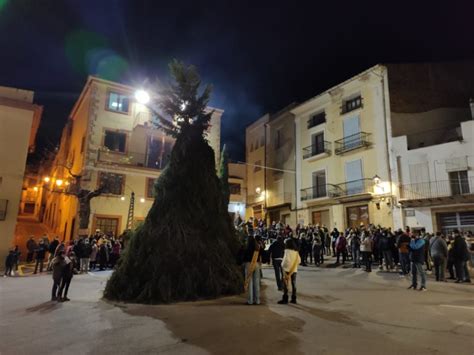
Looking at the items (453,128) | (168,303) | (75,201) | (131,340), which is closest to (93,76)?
(75,201)

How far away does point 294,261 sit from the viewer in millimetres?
8102

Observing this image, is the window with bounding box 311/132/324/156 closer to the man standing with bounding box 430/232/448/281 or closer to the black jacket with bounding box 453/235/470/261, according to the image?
the man standing with bounding box 430/232/448/281

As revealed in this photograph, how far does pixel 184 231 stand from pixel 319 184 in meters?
22.0

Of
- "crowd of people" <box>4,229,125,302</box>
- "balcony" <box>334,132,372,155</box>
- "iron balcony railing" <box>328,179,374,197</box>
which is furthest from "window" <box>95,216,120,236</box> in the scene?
"balcony" <box>334,132,372,155</box>

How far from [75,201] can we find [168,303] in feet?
64.1

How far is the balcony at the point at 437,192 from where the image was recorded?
64.4ft

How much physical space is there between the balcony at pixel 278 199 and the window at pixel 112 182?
579 inches

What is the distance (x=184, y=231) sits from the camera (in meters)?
9.16

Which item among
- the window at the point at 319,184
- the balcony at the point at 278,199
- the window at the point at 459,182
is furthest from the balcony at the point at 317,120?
the window at the point at 459,182

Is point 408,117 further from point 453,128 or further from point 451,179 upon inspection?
point 451,179

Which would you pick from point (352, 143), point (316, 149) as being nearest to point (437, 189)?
point (352, 143)

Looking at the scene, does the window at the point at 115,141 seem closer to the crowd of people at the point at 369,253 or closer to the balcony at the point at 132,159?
the balcony at the point at 132,159

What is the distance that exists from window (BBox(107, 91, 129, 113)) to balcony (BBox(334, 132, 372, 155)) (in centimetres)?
1775

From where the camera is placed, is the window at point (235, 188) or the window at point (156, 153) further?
the window at point (235, 188)
